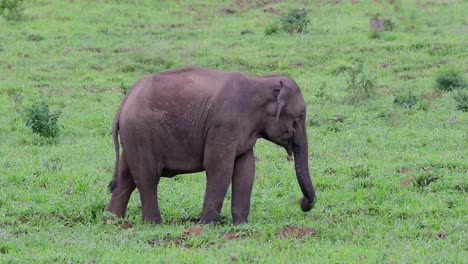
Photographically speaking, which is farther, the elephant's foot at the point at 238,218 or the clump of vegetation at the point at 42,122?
the clump of vegetation at the point at 42,122

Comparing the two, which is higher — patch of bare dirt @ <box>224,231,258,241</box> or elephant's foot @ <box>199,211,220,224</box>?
patch of bare dirt @ <box>224,231,258,241</box>

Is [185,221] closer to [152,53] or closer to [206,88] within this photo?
[206,88]

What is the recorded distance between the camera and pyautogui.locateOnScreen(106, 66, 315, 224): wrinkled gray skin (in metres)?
8.89

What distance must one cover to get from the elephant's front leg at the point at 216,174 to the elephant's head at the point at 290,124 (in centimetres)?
56

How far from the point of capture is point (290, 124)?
365 inches

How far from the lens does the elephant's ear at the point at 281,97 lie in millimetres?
9055

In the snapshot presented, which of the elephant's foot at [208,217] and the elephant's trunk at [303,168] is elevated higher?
the elephant's trunk at [303,168]

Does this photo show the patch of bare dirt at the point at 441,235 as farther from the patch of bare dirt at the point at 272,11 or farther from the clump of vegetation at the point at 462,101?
the patch of bare dirt at the point at 272,11

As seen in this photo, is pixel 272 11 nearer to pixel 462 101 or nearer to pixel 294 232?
pixel 462 101

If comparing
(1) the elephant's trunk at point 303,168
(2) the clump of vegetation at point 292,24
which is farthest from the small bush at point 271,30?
(1) the elephant's trunk at point 303,168

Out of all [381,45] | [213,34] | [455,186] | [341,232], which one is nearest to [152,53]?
[213,34]

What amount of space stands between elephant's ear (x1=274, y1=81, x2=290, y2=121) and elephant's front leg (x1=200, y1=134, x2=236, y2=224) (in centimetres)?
59

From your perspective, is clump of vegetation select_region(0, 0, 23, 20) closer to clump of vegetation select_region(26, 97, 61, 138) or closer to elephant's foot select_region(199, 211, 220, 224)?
clump of vegetation select_region(26, 97, 61, 138)

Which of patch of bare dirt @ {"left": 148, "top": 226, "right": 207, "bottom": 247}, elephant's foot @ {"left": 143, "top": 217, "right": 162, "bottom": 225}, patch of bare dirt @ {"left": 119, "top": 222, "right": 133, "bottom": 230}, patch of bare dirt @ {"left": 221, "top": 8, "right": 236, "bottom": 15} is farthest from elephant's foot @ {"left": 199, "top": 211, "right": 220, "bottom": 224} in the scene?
patch of bare dirt @ {"left": 221, "top": 8, "right": 236, "bottom": 15}
